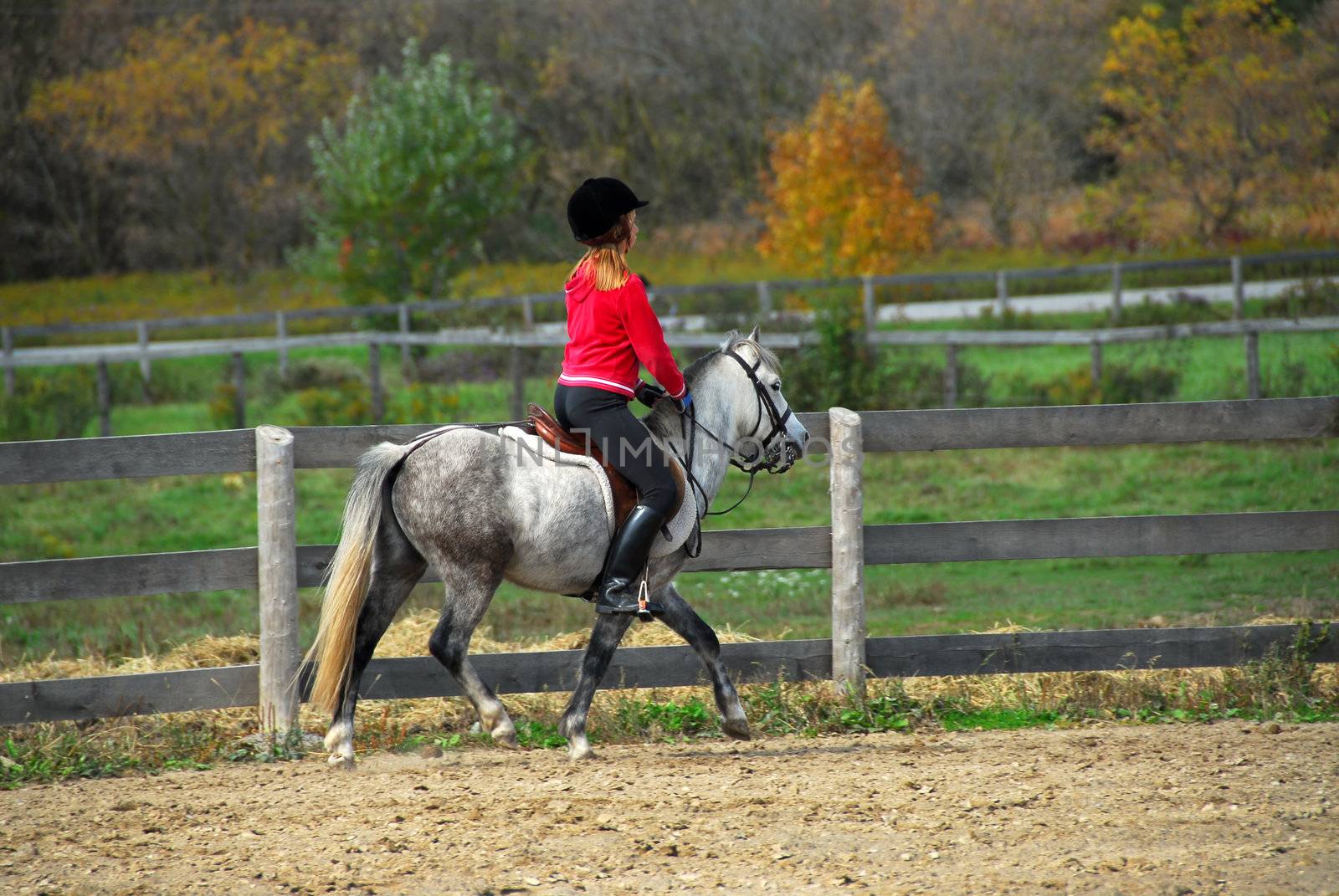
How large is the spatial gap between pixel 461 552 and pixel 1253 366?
39.1 ft

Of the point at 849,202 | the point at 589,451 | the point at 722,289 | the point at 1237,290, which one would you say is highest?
the point at 849,202

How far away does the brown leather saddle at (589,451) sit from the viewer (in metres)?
5.51

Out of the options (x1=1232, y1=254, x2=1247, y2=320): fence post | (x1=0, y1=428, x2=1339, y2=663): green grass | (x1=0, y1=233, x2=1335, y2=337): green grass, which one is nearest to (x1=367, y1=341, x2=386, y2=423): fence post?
(x1=0, y1=428, x2=1339, y2=663): green grass

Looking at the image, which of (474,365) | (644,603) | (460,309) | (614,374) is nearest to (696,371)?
(614,374)

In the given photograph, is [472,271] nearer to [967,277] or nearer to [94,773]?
[967,277]

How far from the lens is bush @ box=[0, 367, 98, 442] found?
1645 cm

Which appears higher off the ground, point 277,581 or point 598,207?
point 598,207

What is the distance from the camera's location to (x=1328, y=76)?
24.9 metres

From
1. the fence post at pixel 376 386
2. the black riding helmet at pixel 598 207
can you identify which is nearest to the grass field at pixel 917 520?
the fence post at pixel 376 386

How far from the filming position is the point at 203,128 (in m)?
41.2

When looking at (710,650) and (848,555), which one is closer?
(710,650)

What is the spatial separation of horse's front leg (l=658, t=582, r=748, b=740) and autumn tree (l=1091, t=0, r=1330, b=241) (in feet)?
76.5

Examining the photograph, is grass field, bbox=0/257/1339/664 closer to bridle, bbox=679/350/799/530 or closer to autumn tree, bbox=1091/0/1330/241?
bridle, bbox=679/350/799/530

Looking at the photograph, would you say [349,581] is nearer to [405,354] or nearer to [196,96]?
[405,354]
